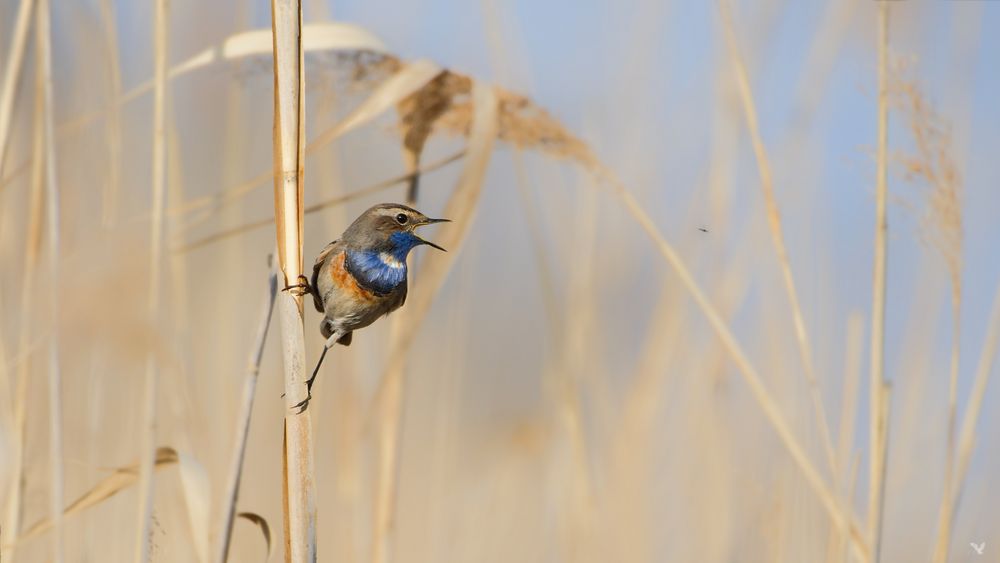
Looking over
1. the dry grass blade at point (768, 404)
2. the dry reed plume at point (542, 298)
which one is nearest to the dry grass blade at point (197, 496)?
the dry reed plume at point (542, 298)

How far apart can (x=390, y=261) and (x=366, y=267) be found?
60 millimetres

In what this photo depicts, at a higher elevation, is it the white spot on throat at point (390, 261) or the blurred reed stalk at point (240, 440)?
the white spot on throat at point (390, 261)

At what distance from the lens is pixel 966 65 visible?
2775 mm

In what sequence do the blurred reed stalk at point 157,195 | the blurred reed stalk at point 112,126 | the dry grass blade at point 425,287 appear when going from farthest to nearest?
the blurred reed stalk at point 112,126 → the dry grass blade at point 425,287 → the blurred reed stalk at point 157,195

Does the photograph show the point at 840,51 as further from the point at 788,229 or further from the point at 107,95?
the point at 107,95

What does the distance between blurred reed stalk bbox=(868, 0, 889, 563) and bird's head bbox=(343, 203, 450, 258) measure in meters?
0.89

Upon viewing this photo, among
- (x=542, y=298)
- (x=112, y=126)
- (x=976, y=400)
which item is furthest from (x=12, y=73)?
(x=976, y=400)

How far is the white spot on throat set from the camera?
2049 millimetres

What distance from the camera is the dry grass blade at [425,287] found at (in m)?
2.05

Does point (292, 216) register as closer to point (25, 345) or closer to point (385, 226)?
point (385, 226)

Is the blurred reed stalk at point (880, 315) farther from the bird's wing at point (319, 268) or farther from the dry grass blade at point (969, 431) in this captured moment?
the bird's wing at point (319, 268)

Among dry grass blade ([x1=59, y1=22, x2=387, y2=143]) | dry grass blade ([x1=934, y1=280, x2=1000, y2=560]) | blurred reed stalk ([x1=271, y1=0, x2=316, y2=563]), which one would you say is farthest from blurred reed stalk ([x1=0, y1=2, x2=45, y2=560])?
dry grass blade ([x1=934, y1=280, x2=1000, y2=560])

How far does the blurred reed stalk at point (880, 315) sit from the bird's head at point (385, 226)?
2.90ft

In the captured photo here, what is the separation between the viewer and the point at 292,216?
1493 mm
